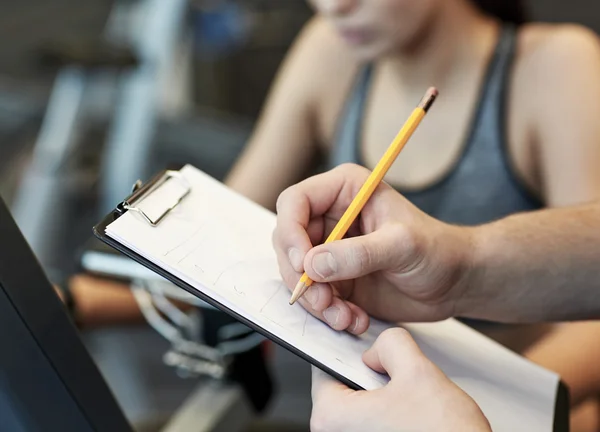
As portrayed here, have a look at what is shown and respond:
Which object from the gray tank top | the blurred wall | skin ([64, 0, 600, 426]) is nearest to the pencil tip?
skin ([64, 0, 600, 426])

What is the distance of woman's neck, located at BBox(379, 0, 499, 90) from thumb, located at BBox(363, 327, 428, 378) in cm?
53

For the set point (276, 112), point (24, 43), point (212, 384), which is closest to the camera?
point (212, 384)

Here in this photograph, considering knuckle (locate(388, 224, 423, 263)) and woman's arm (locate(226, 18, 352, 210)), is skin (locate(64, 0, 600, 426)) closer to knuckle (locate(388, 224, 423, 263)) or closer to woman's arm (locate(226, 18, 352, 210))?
woman's arm (locate(226, 18, 352, 210))

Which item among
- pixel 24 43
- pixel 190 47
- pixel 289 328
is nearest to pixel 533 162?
pixel 289 328

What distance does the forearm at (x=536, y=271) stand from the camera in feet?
1.75

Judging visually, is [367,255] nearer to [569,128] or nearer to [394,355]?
[394,355]

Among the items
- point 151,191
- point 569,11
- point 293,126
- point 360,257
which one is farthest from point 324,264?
point 569,11

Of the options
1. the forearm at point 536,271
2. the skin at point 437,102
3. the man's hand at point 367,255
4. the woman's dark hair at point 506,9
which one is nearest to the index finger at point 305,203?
the man's hand at point 367,255

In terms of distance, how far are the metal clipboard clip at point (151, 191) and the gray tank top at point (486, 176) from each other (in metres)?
0.41

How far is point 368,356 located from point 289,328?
52mm

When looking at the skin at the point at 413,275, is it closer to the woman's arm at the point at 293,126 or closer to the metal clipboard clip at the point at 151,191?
the metal clipboard clip at the point at 151,191

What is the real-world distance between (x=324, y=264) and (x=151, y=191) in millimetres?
132

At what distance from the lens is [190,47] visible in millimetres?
2328

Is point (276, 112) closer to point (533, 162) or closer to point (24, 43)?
point (533, 162)
